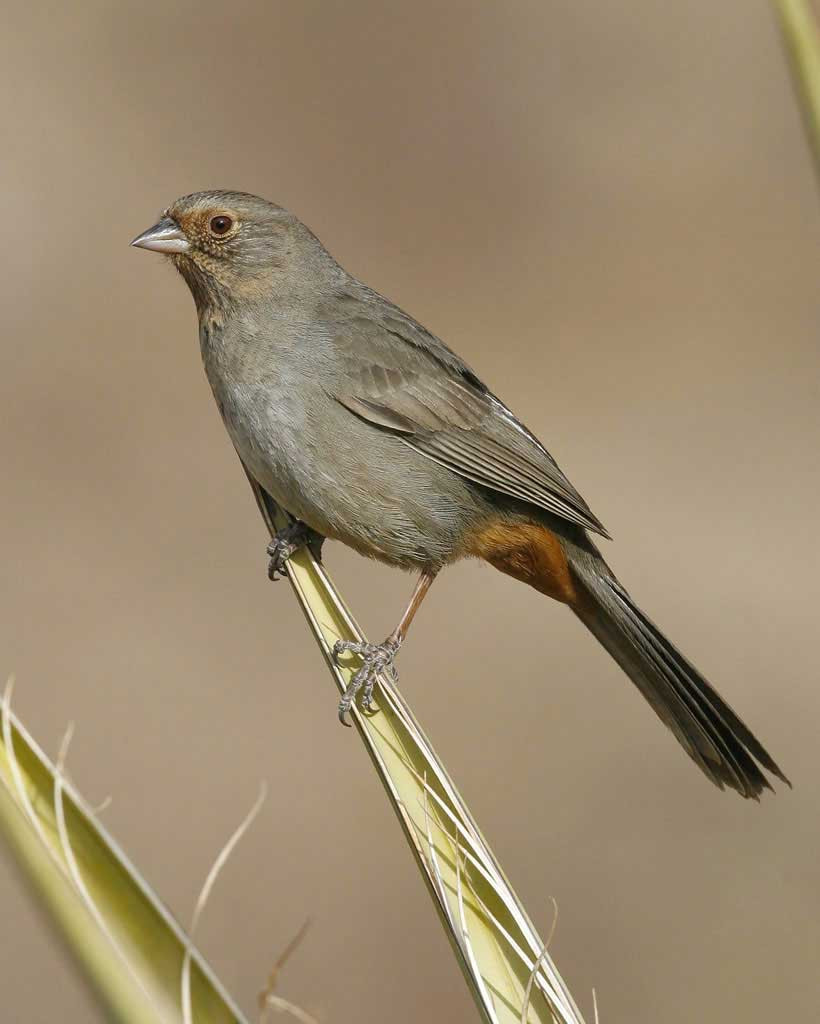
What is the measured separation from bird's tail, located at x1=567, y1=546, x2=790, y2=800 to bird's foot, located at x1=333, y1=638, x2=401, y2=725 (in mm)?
791

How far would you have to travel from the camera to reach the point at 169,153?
10750 mm

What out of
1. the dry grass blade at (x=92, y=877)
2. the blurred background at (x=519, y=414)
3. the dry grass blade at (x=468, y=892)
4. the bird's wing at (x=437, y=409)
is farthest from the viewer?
the blurred background at (x=519, y=414)

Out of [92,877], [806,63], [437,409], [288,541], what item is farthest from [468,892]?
[437,409]

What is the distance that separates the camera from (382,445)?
4.61m

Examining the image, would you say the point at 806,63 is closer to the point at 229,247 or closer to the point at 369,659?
the point at 369,659

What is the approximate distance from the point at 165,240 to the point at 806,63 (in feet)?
9.30

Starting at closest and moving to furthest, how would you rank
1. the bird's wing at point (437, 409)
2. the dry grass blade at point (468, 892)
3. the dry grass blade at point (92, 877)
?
the dry grass blade at point (92, 877), the dry grass blade at point (468, 892), the bird's wing at point (437, 409)

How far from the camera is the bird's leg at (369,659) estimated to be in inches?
122

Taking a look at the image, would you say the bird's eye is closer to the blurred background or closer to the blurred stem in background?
the blurred stem in background

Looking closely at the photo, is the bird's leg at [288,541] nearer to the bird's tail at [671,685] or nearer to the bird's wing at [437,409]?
the bird's wing at [437,409]

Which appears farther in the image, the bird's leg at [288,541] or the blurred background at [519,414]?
the blurred background at [519,414]

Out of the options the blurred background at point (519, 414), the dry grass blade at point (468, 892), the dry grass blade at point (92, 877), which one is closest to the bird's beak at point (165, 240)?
the dry grass blade at point (468, 892)

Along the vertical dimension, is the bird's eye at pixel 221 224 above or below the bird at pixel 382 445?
above

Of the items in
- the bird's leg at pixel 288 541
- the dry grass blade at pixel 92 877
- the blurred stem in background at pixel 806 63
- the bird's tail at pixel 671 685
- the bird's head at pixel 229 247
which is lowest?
the bird's tail at pixel 671 685
